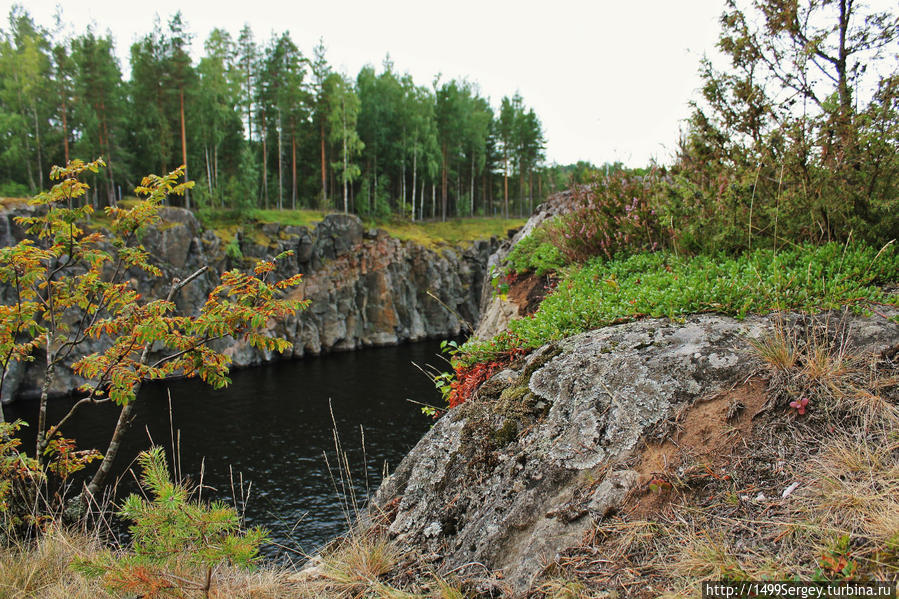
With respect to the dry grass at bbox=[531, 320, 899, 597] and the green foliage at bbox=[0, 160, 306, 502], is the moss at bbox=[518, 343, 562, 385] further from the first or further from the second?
the green foliage at bbox=[0, 160, 306, 502]

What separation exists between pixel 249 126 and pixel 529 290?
1758 inches

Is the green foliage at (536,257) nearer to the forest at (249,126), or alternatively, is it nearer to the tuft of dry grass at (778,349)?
the tuft of dry grass at (778,349)

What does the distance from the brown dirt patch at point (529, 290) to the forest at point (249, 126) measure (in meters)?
20.9

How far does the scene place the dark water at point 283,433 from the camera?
1352 cm

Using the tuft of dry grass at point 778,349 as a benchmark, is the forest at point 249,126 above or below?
above

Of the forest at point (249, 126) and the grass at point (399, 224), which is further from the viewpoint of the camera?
the grass at point (399, 224)

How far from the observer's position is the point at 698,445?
318 cm

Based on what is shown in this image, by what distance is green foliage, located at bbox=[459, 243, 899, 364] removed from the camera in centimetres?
419

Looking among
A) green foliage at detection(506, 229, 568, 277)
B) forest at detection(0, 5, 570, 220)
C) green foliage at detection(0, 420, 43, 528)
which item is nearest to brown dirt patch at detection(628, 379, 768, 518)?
green foliage at detection(506, 229, 568, 277)

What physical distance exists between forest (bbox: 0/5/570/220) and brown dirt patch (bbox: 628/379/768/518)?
26.5 meters

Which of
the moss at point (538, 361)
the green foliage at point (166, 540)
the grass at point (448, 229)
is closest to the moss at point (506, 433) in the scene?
the moss at point (538, 361)

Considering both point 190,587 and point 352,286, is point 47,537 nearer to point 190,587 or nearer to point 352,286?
point 190,587

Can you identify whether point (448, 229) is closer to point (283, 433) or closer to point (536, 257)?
point (283, 433)

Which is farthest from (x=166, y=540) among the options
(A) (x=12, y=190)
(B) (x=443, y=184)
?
(B) (x=443, y=184)
